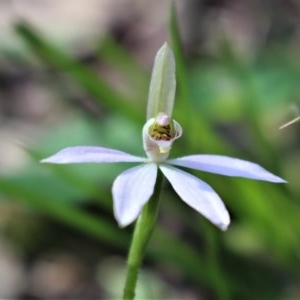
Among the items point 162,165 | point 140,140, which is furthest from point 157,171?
point 140,140

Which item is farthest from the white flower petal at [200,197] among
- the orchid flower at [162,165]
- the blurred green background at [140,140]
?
the blurred green background at [140,140]

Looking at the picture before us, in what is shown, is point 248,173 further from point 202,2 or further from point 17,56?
point 202,2

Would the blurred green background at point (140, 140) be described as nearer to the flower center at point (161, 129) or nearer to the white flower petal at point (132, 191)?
the flower center at point (161, 129)

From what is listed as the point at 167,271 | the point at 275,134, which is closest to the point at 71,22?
the point at 275,134

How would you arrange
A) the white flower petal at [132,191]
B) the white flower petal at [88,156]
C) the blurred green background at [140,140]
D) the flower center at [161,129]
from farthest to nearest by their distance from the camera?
1. the blurred green background at [140,140]
2. the flower center at [161,129]
3. the white flower petal at [88,156]
4. the white flower petal at [132,191]

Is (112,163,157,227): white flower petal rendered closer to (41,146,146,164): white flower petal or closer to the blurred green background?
(41,146,146,164): white flower petal

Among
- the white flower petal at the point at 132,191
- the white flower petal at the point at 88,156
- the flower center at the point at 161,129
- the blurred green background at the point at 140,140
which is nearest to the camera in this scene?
the white flower petal at the point at 132,191

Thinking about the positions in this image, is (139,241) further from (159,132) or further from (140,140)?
(140,140)

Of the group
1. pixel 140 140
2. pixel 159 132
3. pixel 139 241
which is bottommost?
pixel 139 241
